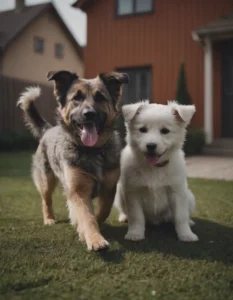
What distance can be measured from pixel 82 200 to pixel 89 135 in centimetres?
61

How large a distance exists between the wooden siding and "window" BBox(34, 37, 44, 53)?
10783mm

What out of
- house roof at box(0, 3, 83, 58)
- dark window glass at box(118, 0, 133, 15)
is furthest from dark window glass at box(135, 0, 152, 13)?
house roof at box(0, 3, 83, 58)

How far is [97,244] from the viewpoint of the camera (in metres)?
2.89

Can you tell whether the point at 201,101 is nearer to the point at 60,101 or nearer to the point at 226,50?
the point at 226,50

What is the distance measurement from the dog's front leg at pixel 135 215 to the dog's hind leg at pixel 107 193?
0.63ft

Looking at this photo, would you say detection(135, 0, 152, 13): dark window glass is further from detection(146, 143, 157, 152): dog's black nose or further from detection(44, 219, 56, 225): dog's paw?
detection(146, 143, 157, 152): dog's black nose

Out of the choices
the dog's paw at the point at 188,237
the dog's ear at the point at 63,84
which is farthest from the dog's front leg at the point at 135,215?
the dog's ear at the point at 63,84

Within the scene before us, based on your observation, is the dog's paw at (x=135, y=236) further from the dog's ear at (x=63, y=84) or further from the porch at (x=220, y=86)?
the porch at (x=220, y=86)

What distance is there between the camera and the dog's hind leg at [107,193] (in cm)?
356

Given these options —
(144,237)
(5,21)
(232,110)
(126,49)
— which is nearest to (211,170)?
(232,110)

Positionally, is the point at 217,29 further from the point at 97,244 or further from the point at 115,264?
the point at 115,264

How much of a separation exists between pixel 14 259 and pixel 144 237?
1217 millimetres

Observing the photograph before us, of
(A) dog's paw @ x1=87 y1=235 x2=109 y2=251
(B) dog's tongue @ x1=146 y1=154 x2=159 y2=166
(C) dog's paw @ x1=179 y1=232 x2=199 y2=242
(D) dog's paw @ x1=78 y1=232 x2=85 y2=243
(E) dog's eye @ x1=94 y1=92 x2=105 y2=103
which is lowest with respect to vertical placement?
(C) dog's paw @ x1=179 y1=232 x2=199 y2=242

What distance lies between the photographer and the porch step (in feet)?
37.1
